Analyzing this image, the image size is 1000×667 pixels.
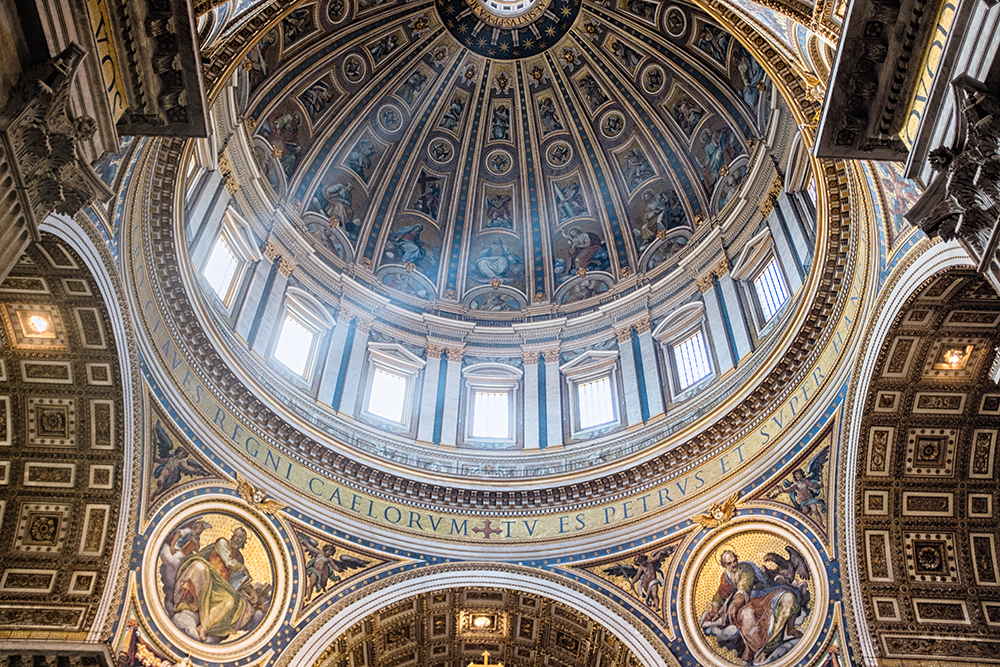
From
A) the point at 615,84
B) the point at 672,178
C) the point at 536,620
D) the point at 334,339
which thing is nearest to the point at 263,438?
the point at 334,339

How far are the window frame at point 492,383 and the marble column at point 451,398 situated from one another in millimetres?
287

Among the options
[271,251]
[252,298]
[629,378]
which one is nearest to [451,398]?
[629,378]

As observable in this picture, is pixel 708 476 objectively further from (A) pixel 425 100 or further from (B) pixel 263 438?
(A) pixel 425 100

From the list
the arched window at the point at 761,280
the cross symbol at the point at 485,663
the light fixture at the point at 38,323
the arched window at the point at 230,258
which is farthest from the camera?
the arched window at the point at 761,280

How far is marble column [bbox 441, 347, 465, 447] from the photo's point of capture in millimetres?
24531

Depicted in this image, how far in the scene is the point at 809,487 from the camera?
60.3 ft

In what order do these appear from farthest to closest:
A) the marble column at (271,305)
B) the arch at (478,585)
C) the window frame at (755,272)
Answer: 1. the marble column at (271,305)
2. the window frame at (755,272)
3. the arch at (478,585)

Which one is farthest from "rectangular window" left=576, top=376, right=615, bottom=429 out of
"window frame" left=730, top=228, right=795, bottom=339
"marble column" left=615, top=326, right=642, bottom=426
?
"window frame" left=730, top=228, right=795, bottom=339

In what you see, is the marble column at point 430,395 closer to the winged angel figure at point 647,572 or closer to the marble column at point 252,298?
the marble column at point 252,298

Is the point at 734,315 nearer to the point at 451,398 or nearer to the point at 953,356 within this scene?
the point at 953,356

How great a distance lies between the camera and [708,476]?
2036cm

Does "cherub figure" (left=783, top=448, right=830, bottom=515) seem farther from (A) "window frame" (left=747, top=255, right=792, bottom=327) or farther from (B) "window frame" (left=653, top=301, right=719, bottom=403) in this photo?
(B) "window frame" (left=653, top=301, right=719, bottom=403)

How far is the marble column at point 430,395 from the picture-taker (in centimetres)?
2452

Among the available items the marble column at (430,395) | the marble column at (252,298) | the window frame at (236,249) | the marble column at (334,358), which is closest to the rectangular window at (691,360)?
the marble column at (430,395)
